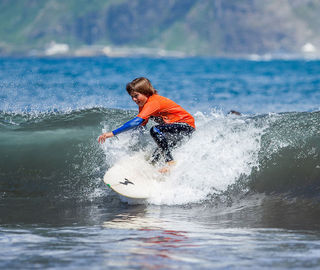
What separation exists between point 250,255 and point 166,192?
2857 mm

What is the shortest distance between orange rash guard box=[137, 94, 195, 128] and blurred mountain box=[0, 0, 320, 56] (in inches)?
5805

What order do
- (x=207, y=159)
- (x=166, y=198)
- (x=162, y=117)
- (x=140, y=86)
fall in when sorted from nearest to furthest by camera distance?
1. (x=140, y=86)
2. (x=166, y=198)
3. (x=162, y=117)
4. (x=207, y=159)

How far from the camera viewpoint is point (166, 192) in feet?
23.2

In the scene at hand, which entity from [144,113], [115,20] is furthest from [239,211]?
[115,20]

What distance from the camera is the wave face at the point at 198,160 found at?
744cm

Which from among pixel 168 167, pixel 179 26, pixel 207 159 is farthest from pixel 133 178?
pixel 179 26

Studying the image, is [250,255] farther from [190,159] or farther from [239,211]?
[190,159]

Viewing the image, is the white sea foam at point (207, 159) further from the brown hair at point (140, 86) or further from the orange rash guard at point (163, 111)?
the brown hair at point (140, 86)

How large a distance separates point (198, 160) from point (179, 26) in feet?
634

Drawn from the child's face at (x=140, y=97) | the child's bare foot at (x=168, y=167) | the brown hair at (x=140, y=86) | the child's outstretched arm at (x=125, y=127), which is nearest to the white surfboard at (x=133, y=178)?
the child's bare foot at (x=168, y=167)

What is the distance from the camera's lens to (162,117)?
709 cm

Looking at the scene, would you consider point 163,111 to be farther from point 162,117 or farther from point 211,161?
A: point 211,161

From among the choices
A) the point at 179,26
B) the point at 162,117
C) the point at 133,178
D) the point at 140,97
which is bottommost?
the point at 133,178

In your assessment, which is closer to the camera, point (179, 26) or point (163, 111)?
point (163, 111)
